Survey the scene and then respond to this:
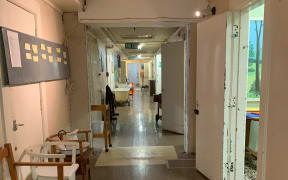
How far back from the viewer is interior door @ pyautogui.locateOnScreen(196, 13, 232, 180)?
2.23m

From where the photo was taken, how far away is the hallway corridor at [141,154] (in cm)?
277

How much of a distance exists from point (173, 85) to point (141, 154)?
1872mm

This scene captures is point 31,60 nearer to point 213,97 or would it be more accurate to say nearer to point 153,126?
point 213,97

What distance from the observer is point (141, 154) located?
3.43 meters

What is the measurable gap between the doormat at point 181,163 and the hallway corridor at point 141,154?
17 millimetres

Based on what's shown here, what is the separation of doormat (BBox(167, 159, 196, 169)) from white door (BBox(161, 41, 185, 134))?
141 cm

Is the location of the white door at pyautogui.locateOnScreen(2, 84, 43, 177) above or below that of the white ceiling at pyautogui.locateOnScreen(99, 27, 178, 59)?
below

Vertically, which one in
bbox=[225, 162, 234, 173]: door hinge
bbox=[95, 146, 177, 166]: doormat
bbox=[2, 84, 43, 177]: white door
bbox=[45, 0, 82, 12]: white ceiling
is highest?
bbox=[45, 0, 82, 12]: white ceiling

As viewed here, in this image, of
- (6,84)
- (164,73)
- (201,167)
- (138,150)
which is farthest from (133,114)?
(6,84)

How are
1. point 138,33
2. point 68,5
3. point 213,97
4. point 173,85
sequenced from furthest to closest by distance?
1. point 138,33
2. point 173,85
3. point 68,5
4. point 213,97

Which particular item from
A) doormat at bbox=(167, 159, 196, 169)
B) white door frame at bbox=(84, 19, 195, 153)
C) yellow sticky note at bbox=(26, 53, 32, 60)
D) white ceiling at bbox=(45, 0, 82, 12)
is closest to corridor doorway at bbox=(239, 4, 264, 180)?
doormat at bbox=(167, 159, 196, 169)

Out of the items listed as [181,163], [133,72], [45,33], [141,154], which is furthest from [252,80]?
[133,72]

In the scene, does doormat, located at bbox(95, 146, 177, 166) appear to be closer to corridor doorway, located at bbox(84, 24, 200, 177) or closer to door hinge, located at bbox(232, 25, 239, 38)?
corridor doorway, located at bbox(84, 24, 200, 177)

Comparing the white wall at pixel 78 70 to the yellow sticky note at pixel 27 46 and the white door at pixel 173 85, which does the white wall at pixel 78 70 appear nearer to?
the yellow sticky note at pixel 27 46
